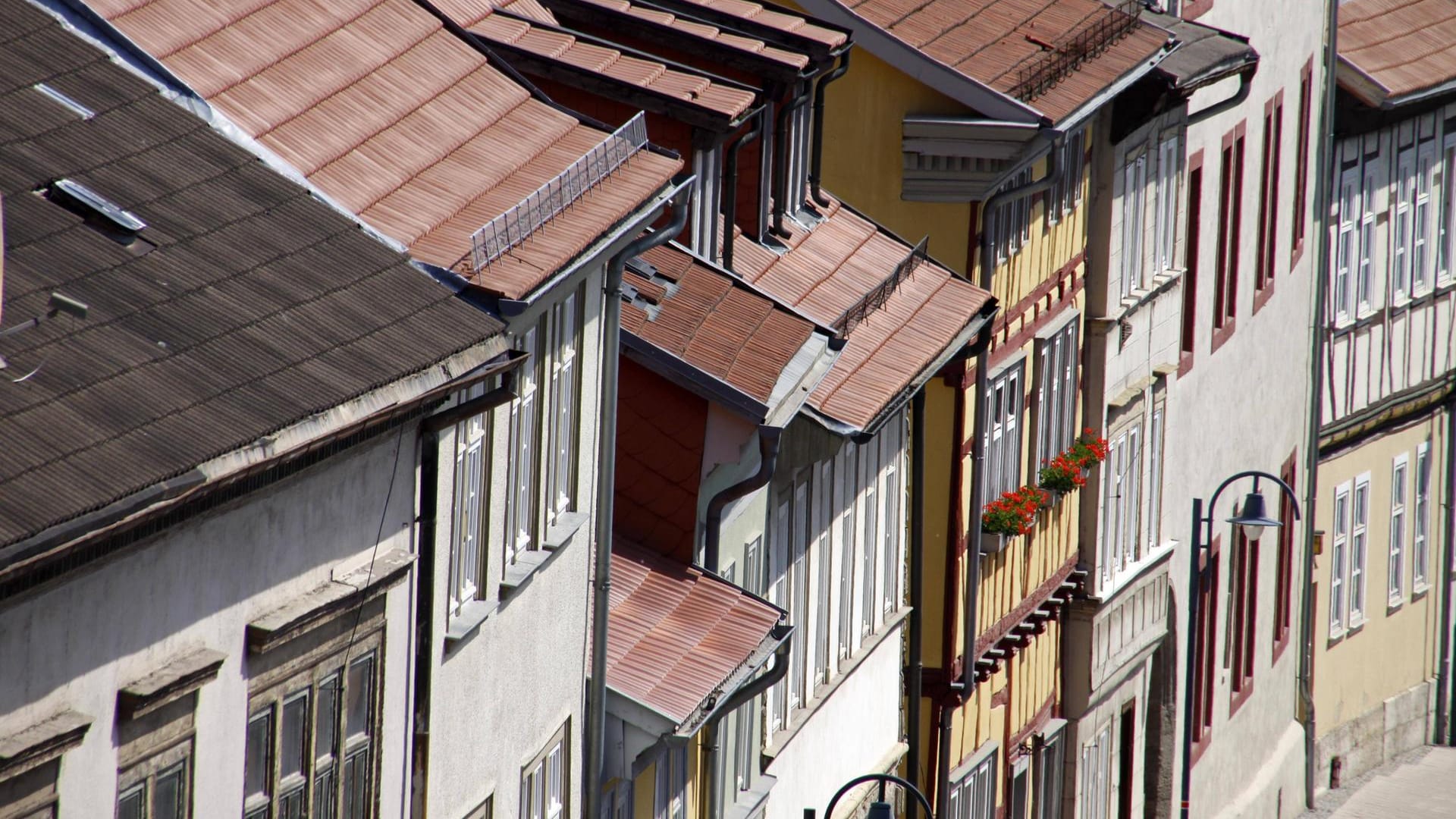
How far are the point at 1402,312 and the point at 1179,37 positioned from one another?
42.3ft

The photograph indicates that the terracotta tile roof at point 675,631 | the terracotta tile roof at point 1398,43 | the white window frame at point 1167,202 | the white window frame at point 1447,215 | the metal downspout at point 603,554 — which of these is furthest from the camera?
the white window frame at point 1447,215

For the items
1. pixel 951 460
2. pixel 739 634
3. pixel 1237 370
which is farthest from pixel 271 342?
pixel 1237 370

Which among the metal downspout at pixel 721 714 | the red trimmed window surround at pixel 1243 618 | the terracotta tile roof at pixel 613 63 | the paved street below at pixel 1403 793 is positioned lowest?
the paved street below at pixel 1403 793

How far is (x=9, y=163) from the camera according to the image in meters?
9.64

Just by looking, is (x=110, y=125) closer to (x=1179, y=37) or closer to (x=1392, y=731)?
(x=1179, y=37)

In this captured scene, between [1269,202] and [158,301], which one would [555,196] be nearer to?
[158,301]

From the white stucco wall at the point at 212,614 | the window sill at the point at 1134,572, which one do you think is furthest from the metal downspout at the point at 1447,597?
the white stucco wall at the point at 212,614

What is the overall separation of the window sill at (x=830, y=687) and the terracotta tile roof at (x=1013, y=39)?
3.93 m

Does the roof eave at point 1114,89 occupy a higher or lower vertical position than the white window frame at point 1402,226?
higher

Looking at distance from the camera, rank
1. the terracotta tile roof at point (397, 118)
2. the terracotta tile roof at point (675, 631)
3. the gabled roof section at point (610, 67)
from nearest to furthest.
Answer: the terracotta tile roof at point (397, 118) < the terracotta tile roof at point (675, 631) < the gabled roof section at point (610, 67)

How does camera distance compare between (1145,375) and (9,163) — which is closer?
(9,163)

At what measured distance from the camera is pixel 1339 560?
37.8 m

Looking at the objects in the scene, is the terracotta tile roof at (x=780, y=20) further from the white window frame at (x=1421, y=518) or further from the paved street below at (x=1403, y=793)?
the white window frame at (x=1421, y=518)

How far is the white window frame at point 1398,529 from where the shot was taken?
39.1 m
